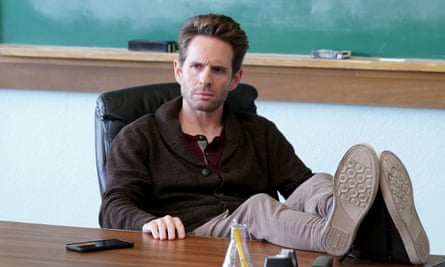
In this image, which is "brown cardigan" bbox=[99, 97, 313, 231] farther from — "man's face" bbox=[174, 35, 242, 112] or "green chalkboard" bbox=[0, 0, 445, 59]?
"green chalkboard" bbox=[0, 0, 445, 59]

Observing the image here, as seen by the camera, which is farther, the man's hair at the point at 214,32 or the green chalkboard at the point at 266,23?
the green chalkboard at the point at 266,23

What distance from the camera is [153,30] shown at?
373 cm

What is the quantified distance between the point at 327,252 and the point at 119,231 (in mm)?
540

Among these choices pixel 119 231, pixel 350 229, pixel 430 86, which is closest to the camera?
pixel 350 229

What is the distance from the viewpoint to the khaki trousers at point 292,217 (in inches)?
82.8

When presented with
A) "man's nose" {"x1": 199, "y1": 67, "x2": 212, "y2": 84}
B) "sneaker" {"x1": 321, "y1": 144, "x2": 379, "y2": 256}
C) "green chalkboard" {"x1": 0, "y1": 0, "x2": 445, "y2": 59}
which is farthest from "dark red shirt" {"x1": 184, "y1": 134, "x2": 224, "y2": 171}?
"green chalkboard" {"x1": 0, "y1": 0, "x2": 445, "y2": 59}

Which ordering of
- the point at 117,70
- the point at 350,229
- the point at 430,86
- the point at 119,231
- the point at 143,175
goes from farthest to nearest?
the point at 117,70
the point at 430,86
the point at 143,175
the point at 119,231
the point at 350,229

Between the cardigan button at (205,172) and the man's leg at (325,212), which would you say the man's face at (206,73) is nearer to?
the cardigan button at (205,172)

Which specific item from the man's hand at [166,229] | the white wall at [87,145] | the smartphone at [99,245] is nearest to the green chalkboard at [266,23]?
the white wall at [87,145]

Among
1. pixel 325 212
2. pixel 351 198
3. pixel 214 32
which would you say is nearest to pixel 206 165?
pixel 214 32

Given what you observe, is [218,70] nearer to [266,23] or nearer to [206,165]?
[206,165]

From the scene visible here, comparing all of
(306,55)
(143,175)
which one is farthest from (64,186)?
(143,175)

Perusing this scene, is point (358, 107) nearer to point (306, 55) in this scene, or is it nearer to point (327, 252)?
point (306, 55)

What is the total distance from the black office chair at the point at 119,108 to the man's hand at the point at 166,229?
547mm
